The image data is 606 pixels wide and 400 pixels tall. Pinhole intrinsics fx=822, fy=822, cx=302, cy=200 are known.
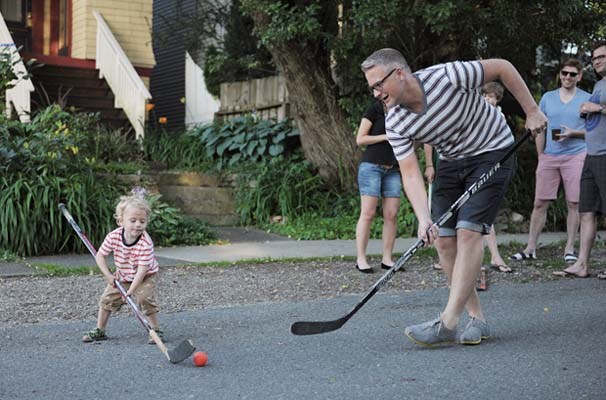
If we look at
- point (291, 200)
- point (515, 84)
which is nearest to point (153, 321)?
point (515, 84)

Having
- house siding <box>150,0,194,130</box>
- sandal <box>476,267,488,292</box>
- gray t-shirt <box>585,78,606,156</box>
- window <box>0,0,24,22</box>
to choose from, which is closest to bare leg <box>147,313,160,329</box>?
sandal <box>476,267,488,292</box>

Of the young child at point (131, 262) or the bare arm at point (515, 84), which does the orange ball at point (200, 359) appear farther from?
the bare arm at point (515, 84)

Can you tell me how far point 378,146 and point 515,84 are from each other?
3047 mm

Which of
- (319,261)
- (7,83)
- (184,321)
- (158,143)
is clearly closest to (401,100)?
(184,321)

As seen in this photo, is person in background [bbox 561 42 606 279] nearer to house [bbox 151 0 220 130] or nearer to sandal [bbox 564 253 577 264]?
sandal [bbox 564 253 577 264]

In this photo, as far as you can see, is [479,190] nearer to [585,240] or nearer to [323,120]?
[585,240]

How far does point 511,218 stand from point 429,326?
6551 mm

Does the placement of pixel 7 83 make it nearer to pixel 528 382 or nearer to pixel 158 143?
pixel 158 143

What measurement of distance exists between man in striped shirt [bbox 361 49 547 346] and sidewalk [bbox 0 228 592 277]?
377cm

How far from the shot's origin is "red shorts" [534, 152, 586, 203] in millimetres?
7809

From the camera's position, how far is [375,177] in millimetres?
7488

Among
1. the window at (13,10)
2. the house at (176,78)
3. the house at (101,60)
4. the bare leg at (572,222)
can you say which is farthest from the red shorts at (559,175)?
the window at (13,10)

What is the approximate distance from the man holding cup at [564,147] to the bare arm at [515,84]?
3.37 metres

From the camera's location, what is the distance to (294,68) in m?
11.4
